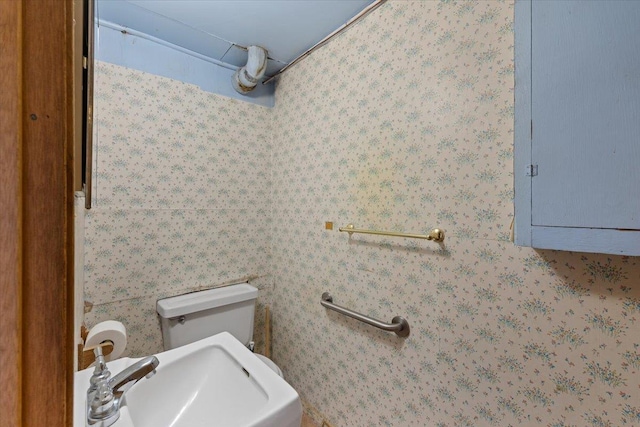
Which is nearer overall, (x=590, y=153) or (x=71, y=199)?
(x=71, y=199)

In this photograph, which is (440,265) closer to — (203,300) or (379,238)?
(379,238)

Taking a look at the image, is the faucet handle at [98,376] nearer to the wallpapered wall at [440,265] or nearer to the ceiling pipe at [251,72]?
the wallpapered wall at [440,265]

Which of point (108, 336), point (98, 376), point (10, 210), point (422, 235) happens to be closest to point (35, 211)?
point (10, 210)

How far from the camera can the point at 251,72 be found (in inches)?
57.4

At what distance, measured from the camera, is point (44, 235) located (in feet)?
0.73

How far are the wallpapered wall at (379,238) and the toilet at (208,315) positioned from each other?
0.29ft

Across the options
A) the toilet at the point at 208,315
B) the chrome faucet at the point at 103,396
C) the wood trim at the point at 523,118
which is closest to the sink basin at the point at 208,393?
the chrome faucet at the point at 103,396

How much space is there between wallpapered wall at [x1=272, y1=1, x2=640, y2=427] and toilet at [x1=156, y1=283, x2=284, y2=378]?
0.36 m

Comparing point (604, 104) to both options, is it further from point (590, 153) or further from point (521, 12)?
point (521, 12)

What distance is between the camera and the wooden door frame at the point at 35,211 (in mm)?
208

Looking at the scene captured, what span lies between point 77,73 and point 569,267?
1.17 meters

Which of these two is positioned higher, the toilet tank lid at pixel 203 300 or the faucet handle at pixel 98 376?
the faucet handle at pixel 98 376

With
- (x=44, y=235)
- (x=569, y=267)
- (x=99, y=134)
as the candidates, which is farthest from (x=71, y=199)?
(x=99, y=134)

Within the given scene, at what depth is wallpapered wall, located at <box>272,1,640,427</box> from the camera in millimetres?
637
